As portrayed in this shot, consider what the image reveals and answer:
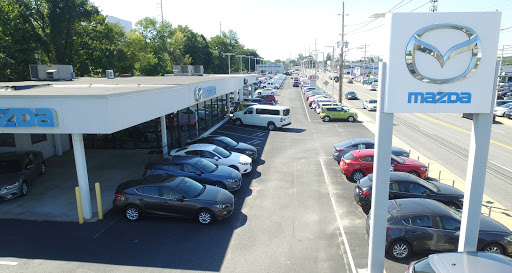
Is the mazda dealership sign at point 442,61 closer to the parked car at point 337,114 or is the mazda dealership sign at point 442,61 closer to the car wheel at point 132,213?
the car wheel at point 132,213

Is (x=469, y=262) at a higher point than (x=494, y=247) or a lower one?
higher

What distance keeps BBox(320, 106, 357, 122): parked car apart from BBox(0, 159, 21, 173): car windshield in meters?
23.6

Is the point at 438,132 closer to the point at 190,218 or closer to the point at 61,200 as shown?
the point at 190,218

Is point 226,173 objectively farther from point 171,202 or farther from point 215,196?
point 171,202

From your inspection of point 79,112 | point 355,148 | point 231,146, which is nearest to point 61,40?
point 231,146

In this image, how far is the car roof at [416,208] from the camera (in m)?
8.82

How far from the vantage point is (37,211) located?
11.6m

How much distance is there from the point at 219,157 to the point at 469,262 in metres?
10.7

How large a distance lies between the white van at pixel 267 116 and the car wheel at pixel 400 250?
18386 mm

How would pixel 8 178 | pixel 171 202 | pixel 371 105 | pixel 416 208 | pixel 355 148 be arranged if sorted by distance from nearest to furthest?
pixel 416 208
pixel 171 202
pixel 8 178
pixel 355 148
pixel 371 105

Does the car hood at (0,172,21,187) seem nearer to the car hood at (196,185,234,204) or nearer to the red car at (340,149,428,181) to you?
the car hood at (196,185,234,204)

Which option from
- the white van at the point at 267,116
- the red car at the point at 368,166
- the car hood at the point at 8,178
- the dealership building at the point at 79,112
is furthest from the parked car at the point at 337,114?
the car hood at the point at 8,178

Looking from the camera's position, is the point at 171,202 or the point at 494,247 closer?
the point at 494,247

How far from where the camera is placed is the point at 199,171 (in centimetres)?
1305
